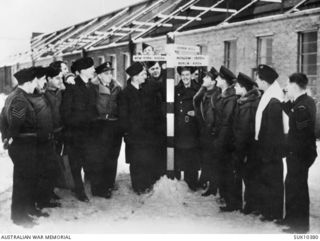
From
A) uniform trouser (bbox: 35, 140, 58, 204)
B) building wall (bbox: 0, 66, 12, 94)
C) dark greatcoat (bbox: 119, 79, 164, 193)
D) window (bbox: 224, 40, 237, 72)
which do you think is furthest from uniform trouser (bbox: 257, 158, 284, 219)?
building wall (bbox: 0, 66, 12, 94)

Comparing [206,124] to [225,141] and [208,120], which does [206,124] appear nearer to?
[208,120]

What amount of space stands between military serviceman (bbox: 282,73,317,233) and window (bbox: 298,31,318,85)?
6062 mm

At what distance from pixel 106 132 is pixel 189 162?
1103 millimetres

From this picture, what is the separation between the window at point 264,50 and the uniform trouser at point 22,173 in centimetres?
760

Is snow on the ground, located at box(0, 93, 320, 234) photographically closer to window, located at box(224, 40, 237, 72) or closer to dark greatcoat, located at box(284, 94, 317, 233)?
dark greatcoat, located at box(284, 94, 317, 233)

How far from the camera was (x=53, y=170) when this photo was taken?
4.13 meters

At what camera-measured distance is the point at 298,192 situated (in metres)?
3.52

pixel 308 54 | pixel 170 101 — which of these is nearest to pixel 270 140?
pixel 170 101

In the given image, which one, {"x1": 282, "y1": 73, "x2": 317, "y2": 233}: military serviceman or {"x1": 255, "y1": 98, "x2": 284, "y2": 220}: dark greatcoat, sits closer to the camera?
{"x1": 282, "y1": 73, "x2": 317, "y2": 233}: military serviceman

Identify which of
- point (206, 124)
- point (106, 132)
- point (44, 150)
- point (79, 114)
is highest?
point (79, 114)

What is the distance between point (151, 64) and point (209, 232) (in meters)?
2.50

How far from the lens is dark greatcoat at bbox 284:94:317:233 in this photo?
11.2 feet

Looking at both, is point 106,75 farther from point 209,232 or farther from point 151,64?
point 209,232

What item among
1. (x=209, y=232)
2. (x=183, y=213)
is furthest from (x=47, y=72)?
(x=209, y=232)
